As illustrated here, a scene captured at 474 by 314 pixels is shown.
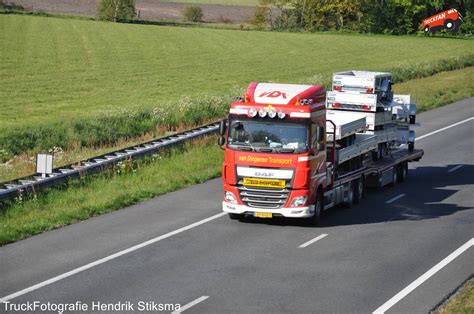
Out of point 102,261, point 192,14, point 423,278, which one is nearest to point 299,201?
point 423,278

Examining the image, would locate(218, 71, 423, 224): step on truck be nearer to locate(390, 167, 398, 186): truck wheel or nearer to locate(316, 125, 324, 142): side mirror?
locate(316, 125, 324, 142): side mirror

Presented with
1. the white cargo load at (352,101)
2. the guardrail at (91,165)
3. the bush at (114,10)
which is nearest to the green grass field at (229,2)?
the bush at (114,10)

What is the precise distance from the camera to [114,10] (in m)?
108

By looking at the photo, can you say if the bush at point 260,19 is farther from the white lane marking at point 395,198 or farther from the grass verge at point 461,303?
the grass verge at point 461,303

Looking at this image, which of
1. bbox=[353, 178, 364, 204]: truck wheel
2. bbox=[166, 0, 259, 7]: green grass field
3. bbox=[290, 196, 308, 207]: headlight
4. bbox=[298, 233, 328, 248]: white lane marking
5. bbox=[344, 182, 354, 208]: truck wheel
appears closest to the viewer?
bbox=[298, 233, 328, 248]: white lane marking

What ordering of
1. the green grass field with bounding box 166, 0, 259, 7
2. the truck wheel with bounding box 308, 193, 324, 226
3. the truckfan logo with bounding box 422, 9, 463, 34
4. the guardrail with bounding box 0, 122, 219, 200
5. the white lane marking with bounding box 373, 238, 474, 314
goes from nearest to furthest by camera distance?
1. the white lane marking with bounding box 373, 238, 474, 314
2. the truck wheel with bounding box 308, 193, 324, 226
3. the guardrail with bounding box 0, 122, 219, 200
4. the truckfan logo with bounding box 422, 9, 463, 34
5. the green grass field with bounding box 166, 0, 259, 7

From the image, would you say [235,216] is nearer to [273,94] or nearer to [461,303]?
[273,94]

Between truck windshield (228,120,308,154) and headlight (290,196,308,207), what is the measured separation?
41.4 inches

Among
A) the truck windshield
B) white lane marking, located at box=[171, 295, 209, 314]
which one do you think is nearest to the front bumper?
the truck windshield

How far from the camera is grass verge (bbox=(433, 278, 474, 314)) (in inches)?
666

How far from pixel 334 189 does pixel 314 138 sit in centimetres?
220

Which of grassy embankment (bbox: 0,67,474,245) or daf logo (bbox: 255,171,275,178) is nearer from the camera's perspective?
daf logo (bbox: 255,171,275,178)

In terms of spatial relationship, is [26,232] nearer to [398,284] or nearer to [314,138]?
[314,138]

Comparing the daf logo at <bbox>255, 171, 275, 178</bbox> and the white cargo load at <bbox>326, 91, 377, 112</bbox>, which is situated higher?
the white cargo load at <bbox>326, 91, 377, 112</bbox>
